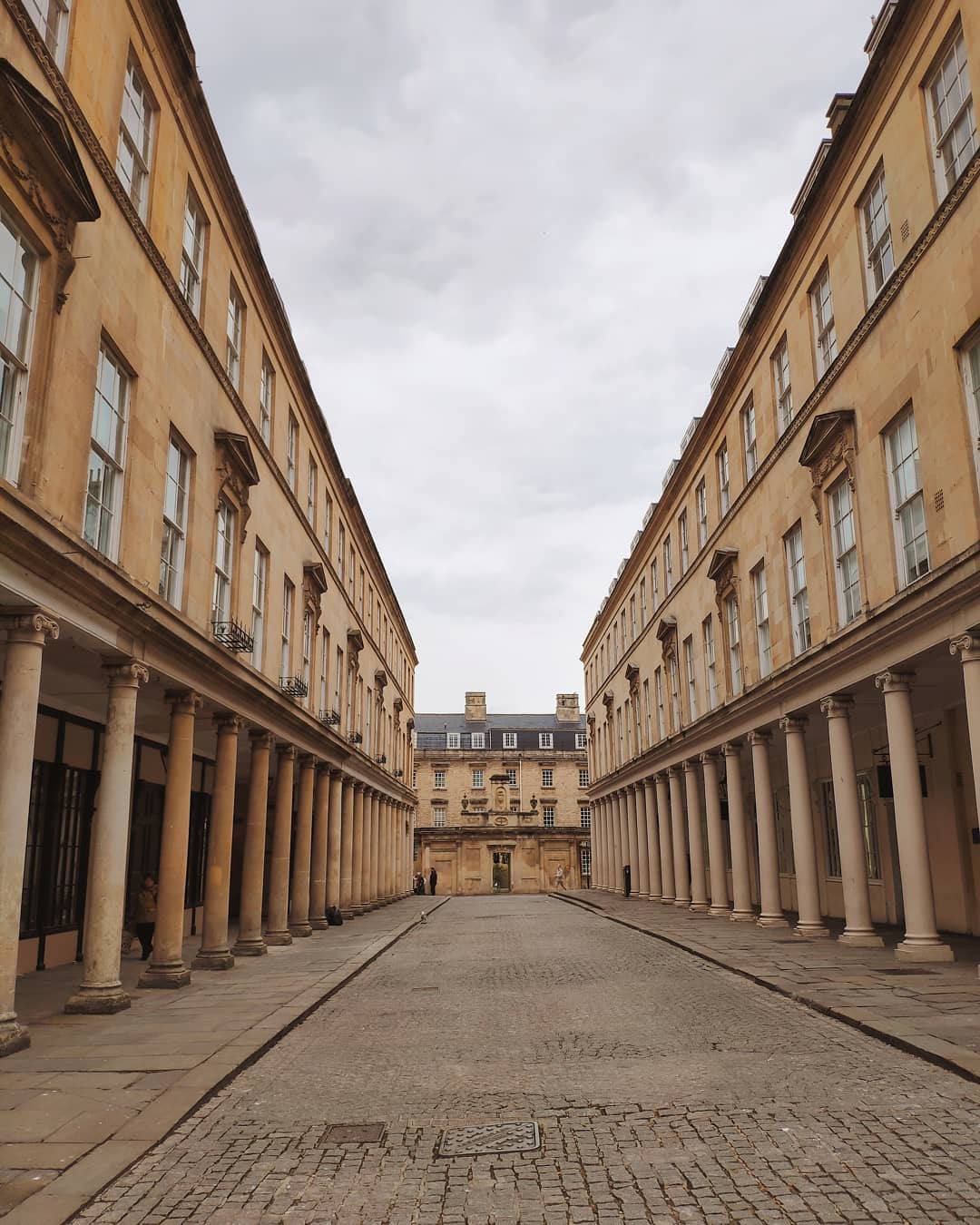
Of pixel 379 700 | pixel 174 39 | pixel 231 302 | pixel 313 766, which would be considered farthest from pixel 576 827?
pixel 174 39

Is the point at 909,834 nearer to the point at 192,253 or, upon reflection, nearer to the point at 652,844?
the point at 192,253

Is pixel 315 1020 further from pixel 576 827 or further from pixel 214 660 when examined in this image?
pixel 576 827

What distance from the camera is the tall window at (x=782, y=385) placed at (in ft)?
73.5

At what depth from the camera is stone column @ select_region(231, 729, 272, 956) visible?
62.7ft

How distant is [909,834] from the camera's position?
51.6ft

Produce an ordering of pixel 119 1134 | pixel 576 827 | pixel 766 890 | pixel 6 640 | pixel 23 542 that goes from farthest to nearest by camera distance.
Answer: pixel 576 827
pixel 766 890
pixel 6 640
pixel 23 542
pixel 119 1134

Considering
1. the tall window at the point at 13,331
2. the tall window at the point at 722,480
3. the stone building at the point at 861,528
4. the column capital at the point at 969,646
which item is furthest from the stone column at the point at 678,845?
the tall window at the point at 13,331

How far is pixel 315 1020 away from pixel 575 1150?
243 inches

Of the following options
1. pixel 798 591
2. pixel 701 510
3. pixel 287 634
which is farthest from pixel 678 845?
pixel 287 634

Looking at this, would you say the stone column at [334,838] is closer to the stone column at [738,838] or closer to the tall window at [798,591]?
the stone column at [738,838]

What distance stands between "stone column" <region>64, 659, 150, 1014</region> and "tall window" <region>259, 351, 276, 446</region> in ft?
33.0

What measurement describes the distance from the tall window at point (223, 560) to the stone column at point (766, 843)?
1253cm

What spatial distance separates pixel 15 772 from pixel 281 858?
13041mm

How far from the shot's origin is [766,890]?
23.4m
